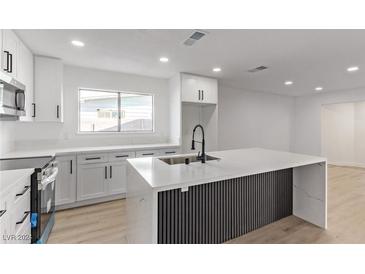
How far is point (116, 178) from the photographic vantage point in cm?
318

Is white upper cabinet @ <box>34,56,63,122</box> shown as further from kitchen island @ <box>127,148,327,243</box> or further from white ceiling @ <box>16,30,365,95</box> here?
kitchen island @ <box>127,148,327,243</box>

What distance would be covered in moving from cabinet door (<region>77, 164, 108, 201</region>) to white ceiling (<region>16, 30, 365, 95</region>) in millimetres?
1808

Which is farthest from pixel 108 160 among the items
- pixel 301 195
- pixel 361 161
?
pixel 361 161

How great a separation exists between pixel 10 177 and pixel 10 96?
2.79ft

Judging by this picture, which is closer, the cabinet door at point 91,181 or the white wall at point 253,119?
the cabinet door at point 91,181

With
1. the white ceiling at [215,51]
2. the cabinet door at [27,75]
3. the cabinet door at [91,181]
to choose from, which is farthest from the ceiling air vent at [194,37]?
the cabinet door at [91,181]

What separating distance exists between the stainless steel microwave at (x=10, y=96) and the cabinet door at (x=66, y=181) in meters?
1.06

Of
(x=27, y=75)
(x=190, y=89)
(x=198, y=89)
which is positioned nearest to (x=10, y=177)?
(x=27, y=75)

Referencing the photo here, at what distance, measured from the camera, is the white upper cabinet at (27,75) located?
2279mm

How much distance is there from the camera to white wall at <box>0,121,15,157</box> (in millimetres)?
2399

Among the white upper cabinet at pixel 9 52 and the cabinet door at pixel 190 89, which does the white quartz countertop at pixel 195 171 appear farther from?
the cabinet door at pixel 190 89

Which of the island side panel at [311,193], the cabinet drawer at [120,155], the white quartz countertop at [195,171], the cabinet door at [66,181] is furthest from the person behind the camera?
the cabinet drawer at [120,155]

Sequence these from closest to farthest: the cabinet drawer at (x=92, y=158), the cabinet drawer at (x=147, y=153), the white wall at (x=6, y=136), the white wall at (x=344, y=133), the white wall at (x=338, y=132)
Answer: the white wall at (x=6, y=136) → the cabinet drawer at (x=92, y=158) → the cabinet drawer at (x=147, y=153) → the white wall at (x=344, y=133) → the white wall at (x=338, y=132)
